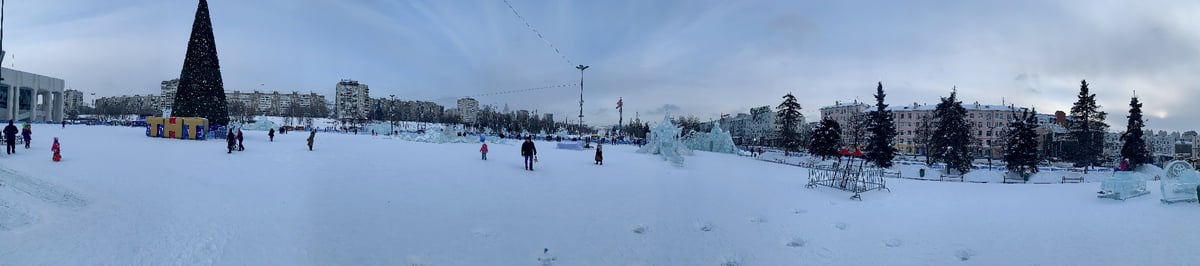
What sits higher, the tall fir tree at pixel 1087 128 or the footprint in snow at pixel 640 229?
the tall fir tree at pixel 1087 128

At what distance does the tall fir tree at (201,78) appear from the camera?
28.5 meters

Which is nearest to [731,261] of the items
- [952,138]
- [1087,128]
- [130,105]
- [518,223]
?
[518,223]

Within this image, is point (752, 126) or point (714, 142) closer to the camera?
point (714, 142)

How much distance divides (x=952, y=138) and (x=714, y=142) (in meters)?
16.6

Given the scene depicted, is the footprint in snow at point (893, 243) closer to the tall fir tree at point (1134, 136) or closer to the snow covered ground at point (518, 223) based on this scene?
the snow covered ground at point (518, 223)

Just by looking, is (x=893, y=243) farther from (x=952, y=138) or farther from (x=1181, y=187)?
(x=952, y=138)

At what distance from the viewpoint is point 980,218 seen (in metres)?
9.98

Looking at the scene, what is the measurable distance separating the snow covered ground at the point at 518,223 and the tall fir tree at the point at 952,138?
83.3 ft

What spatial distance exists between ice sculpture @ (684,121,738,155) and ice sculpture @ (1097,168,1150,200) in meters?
28.3

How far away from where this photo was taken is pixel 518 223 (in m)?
8.66

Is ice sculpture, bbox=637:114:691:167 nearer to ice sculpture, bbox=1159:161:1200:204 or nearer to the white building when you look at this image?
ice sculpture, bbox=1159:161:1200:204

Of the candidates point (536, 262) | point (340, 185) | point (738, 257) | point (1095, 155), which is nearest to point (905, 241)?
point (738, 257)

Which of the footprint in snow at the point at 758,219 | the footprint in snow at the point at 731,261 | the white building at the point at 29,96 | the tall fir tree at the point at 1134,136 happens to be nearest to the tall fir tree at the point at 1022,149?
the tall fir tree at the point at 1134,136

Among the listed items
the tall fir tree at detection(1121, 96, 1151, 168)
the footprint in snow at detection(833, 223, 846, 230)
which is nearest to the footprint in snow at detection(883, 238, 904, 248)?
the footprint in snow at detection(833, 223, 846, 230)
